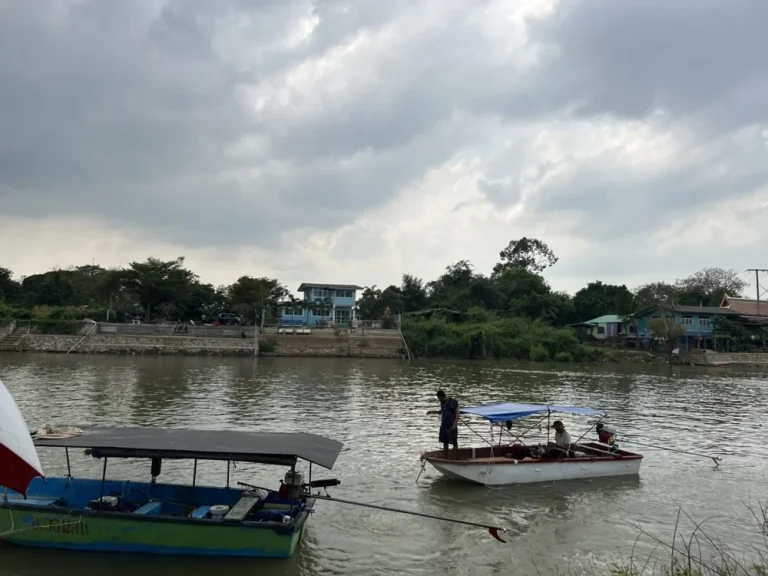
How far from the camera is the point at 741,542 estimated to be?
10.8 meters

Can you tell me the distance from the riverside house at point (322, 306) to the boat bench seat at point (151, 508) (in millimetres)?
65836

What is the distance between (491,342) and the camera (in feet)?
212

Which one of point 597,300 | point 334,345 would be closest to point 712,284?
point 597,300

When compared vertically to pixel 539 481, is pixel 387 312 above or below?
above

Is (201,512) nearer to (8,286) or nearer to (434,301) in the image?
(434,301)

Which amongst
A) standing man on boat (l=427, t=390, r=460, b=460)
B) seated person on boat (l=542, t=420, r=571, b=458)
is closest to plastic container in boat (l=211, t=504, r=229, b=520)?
standing man on boat (l=427, t=390, r=460, b=460)

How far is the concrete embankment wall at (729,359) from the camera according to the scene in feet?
208

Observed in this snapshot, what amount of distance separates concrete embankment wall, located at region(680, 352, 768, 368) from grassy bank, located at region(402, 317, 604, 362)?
35.4 ft

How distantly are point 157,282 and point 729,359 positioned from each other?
215ft

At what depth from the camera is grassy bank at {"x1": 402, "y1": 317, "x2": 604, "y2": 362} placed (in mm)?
63906

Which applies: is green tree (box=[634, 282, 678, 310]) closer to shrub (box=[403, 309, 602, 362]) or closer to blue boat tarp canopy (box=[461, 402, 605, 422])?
shrub (box=[403, 309, 602, 362])

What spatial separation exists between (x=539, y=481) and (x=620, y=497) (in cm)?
191

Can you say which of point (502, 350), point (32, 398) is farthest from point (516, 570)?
point (502, 350)

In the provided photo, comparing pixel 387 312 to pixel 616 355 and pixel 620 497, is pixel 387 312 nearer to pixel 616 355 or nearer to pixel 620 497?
pixel 616 355
